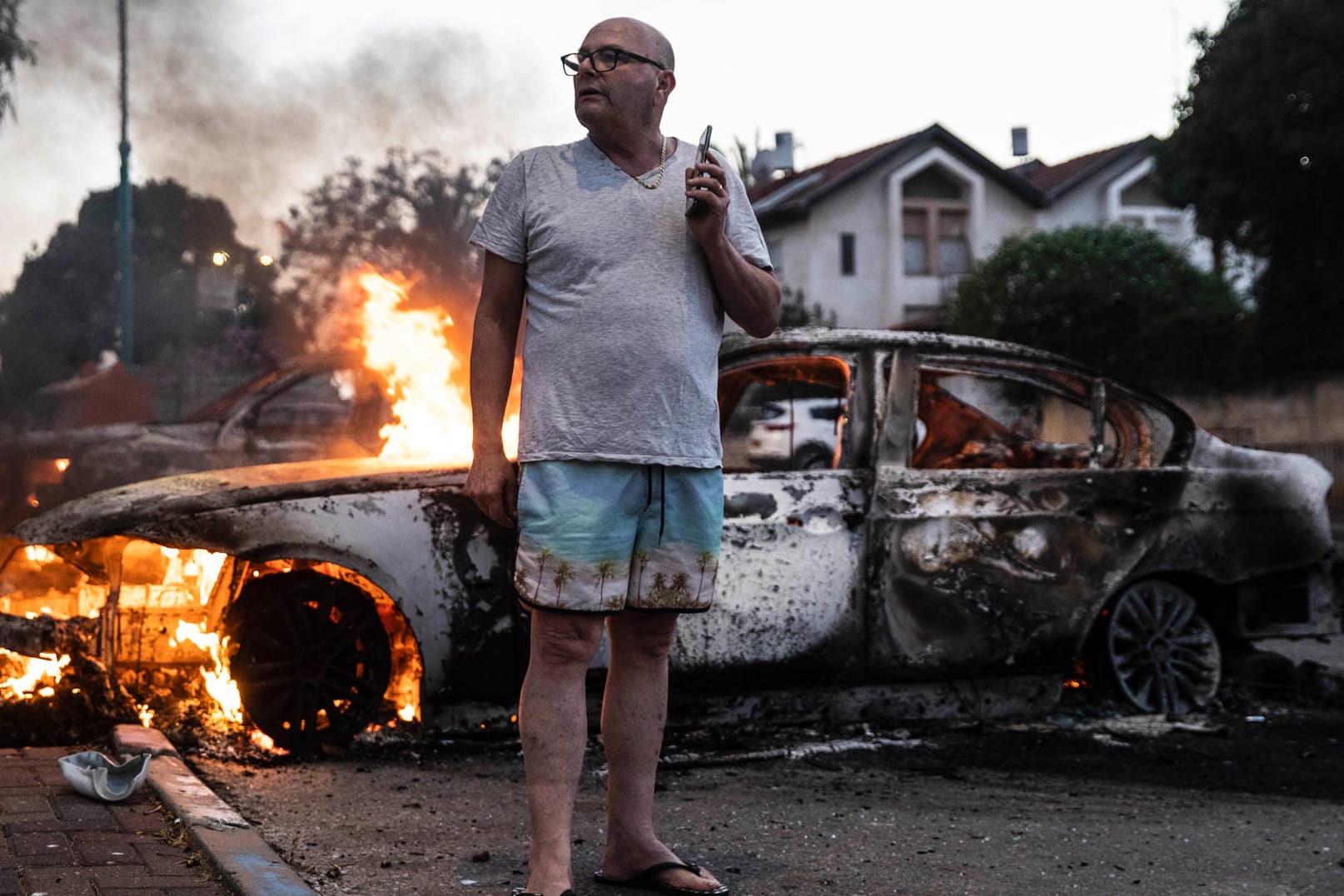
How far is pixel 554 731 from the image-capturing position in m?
3.21

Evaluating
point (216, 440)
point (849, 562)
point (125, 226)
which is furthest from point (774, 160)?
point (849, 562)

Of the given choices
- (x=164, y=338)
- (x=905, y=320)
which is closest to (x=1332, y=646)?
(x=164, y=338)

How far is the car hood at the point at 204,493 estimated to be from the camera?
4.85 meters

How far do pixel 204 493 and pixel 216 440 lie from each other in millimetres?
4803

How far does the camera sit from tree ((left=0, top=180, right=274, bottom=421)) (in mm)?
19688

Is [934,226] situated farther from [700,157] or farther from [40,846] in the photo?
[40,846]

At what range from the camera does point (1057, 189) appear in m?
40.5

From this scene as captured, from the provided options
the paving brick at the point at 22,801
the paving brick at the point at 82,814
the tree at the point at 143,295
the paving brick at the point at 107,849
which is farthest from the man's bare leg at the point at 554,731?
the tree at the point at 143,295

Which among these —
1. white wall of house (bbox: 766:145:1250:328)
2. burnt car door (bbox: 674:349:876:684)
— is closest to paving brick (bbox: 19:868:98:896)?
burnt car door (bbox: 674:349:876:684)

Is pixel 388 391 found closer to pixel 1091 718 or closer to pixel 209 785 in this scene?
pixel 209 785

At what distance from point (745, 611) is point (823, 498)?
0.52m

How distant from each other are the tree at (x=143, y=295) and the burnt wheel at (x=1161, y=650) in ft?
38.5

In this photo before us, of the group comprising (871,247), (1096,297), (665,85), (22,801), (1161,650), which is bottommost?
(22,801)

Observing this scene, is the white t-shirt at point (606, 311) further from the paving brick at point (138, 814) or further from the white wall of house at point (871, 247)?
the white wall of house at point (871, 247)
